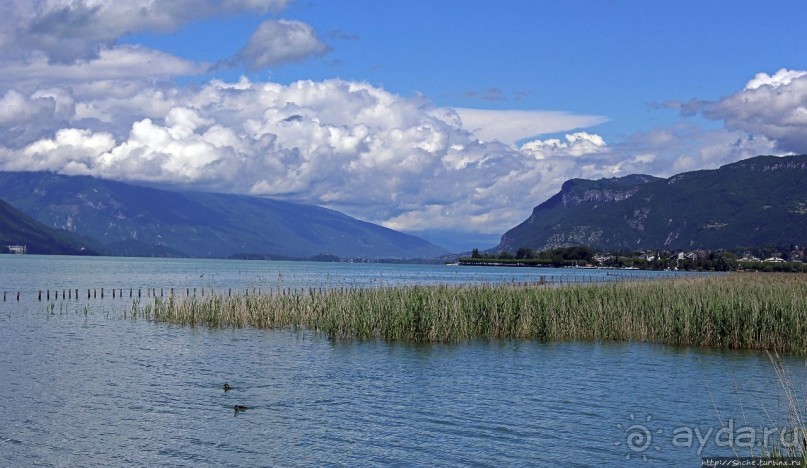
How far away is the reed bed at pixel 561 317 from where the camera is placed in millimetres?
32125

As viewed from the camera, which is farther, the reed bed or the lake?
the reed bed

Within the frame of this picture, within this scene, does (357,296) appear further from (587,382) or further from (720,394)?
(720,394)

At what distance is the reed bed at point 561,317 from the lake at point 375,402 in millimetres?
1124

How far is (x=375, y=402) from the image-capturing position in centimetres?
2238

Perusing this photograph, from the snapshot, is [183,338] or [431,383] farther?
[183,338]

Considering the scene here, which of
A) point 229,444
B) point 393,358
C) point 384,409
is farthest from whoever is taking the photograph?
point 393,358

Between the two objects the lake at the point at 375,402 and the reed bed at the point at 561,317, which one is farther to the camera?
A: the reed bed at the point at 561,317

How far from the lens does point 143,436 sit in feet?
60.3

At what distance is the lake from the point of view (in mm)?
17375

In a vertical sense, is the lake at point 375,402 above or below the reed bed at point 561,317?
below

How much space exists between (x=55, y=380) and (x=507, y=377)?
1478cm

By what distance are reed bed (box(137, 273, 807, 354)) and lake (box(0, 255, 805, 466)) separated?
1124 millimetres

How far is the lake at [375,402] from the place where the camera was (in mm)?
17375

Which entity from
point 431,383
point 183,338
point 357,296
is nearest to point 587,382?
point 431,383
